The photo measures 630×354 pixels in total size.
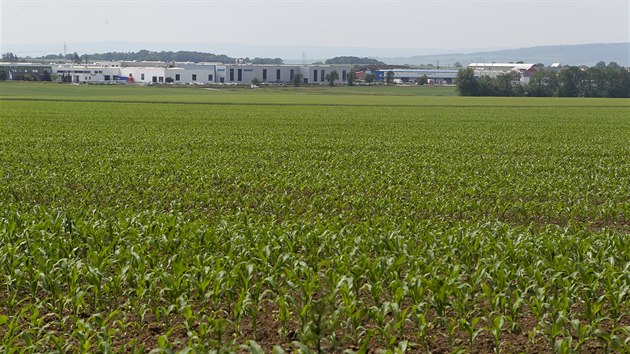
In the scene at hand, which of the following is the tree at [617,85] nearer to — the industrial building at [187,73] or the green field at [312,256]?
the industrial building at [187,73]

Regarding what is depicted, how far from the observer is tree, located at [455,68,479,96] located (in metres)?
134

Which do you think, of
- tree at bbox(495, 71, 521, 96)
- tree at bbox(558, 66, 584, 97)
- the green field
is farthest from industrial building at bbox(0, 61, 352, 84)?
the green field

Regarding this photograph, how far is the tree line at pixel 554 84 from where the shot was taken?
135 meters

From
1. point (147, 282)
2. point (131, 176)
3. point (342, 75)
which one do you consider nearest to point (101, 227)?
point (147, 282)

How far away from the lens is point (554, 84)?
447ft

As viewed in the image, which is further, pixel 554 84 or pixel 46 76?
pixel 46 76

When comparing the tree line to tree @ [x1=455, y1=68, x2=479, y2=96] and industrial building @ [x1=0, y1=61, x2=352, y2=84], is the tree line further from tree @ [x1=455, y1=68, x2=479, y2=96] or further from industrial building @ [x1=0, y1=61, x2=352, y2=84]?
industrial building @ [x1=0, y1=61, x2=352, y2=84]

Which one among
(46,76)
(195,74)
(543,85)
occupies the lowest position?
(195,74)

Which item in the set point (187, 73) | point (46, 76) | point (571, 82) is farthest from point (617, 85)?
point (46, 76)

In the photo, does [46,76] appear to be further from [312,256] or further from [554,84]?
[312,256]

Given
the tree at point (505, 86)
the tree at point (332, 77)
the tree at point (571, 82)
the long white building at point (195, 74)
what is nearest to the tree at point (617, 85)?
the tree at point (571, 82)

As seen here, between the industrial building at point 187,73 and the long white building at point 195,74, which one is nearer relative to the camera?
the industrial building at point 187,73

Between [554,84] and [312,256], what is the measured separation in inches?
5182

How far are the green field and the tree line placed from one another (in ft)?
361
